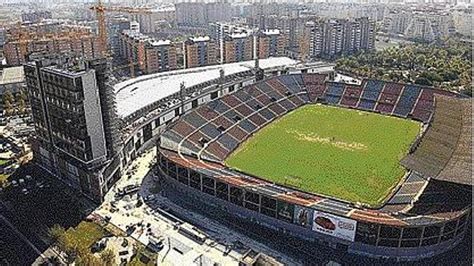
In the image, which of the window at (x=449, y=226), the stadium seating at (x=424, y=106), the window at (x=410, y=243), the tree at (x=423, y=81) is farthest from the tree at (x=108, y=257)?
the tree at (x=423, y=81)

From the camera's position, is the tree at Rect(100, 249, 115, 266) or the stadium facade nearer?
the tree at Rect(100, 249, 115, 266)

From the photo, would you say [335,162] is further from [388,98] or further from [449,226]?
[388,98]

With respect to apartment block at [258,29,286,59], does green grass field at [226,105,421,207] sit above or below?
below

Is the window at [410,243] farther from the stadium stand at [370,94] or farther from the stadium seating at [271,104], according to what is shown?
the stadium stand at [370,94]

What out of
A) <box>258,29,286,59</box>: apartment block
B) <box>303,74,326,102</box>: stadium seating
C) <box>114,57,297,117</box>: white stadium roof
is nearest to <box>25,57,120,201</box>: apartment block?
<box>114,57,297,117</box>: white stadium roof

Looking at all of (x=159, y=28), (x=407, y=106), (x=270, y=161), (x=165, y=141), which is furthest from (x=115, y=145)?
(x=159, y=28)

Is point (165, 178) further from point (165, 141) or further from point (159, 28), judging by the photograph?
point (159, 28)

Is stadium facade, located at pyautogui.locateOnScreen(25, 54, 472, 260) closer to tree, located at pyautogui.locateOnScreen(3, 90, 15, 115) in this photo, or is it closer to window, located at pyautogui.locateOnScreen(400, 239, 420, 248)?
window, located at pyautogui.locateOnScreen(400, 239, 420, 248)
